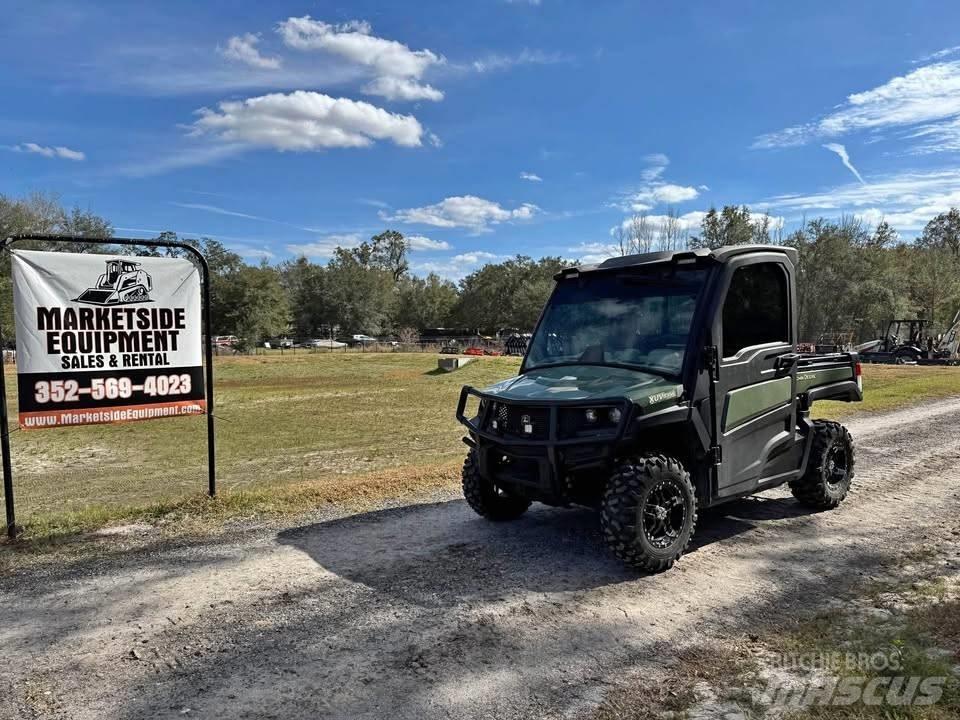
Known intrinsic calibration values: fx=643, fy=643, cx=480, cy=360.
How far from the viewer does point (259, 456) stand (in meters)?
12.2

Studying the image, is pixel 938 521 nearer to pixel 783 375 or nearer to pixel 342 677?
pixel 783 375

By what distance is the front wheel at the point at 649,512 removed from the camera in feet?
14.4

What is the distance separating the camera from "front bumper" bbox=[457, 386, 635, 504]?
14.7 ft

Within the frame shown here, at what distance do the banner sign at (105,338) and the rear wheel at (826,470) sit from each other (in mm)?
6073

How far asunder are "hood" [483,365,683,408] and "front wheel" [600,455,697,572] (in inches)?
18.4

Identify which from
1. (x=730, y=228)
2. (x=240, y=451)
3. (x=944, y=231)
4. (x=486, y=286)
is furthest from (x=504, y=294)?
(x=240, y=451)

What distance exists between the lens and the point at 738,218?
222 feet

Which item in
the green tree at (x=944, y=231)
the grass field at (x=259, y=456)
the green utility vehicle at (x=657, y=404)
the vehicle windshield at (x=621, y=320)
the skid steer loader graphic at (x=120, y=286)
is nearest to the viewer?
the green utility vehicle at (x=657, y=404)

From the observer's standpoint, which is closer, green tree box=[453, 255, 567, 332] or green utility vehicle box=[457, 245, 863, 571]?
green utility vehicle box=[457, 245, 863, 571]

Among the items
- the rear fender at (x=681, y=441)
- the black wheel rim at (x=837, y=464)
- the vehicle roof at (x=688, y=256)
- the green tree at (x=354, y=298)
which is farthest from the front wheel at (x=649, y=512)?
the green tree at (x=354, y=298)

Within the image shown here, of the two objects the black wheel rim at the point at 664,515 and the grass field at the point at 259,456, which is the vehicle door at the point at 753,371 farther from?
the grass field at the point at 259,456

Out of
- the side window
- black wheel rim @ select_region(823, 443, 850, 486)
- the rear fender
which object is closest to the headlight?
the rear fender

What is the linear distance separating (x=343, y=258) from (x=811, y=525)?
105913mm

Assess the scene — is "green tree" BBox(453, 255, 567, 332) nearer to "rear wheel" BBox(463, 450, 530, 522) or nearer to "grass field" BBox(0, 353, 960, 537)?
"grass field" BBox(0, 353, 960, 537)
